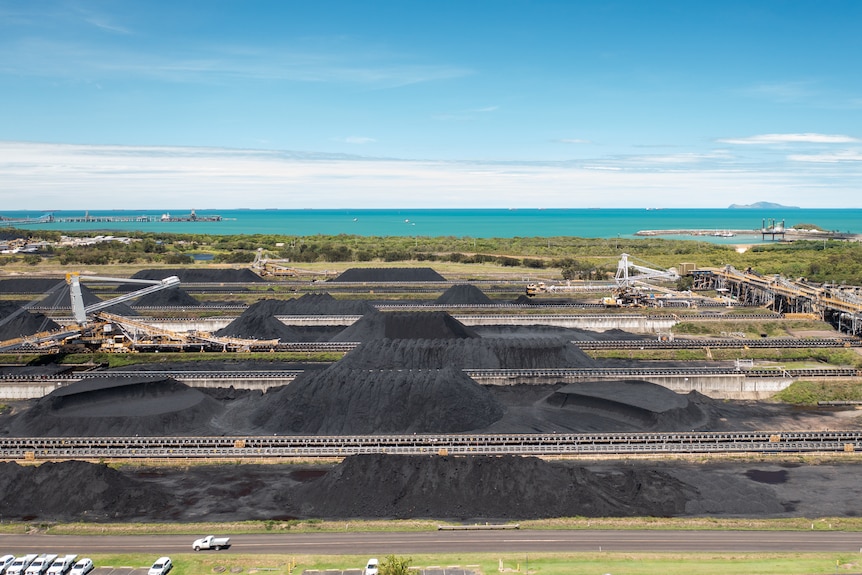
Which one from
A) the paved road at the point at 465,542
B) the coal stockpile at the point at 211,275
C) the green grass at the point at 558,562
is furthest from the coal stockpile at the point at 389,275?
the green grass at the point at 558,562

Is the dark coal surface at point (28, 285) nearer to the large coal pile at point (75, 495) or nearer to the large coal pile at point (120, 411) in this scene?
the large coal pile at point (120, 411)

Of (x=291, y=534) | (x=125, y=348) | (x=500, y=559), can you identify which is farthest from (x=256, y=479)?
(x=125, y=348)

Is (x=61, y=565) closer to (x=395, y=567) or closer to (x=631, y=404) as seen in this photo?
(x=395, y=567)

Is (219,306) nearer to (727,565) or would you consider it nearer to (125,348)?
(125,348)

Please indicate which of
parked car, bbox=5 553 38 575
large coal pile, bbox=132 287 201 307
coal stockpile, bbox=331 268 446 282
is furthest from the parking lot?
coal stockpile, bbox=331 268 446 282

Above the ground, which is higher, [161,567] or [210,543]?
[161,567]

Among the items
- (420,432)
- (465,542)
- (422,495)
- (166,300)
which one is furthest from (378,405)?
(166,300)

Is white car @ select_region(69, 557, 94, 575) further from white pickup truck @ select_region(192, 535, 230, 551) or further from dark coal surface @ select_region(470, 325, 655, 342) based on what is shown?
dark coal surface @ select_region(470, 325, 655, 342)
